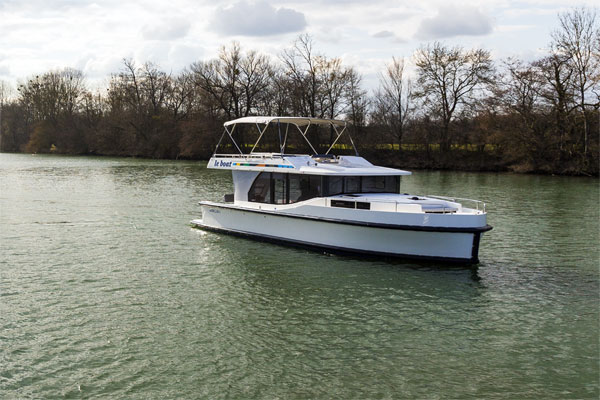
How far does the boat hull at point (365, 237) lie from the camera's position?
13633 mm

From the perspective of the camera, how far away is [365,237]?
14398mm

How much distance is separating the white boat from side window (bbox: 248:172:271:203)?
0.03 metres

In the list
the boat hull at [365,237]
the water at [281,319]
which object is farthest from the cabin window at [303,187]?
the water at [281,319]

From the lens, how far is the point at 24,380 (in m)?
7.70

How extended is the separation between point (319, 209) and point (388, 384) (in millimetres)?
7785

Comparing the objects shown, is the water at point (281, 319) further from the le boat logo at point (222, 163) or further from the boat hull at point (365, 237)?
the le boat logo at point (222, 163)

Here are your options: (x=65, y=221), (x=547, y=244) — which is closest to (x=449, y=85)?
(x=547, y=244)

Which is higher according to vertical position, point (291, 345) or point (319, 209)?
point (319, 209)

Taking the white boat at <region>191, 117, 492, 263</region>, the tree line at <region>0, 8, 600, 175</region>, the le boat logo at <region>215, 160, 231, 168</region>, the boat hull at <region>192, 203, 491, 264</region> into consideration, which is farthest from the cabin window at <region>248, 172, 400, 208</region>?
the tree line at <region>0, 8, 600, 175</region>

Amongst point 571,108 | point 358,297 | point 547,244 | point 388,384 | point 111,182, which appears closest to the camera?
point 388,384

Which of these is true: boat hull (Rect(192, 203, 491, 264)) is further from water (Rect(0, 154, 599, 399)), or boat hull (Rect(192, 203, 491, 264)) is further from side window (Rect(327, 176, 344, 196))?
side window (Rect(327, 176, 344, 196))

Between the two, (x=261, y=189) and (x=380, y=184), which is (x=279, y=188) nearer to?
(x=261, y=189)

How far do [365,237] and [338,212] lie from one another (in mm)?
990

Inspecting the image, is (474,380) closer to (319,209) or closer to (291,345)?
(291,345)
